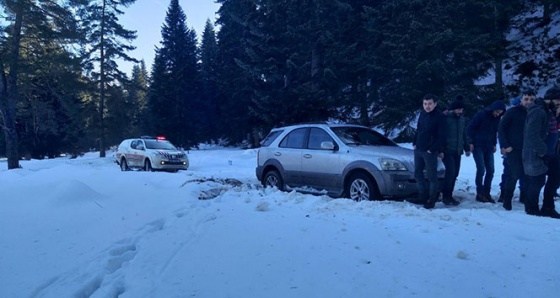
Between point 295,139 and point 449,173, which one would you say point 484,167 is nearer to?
point 449,173

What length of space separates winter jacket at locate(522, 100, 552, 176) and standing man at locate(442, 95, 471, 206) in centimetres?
137

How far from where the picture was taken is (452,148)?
22.3 feet

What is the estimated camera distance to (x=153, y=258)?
143 inches

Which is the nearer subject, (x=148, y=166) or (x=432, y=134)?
(x=432, y=134)

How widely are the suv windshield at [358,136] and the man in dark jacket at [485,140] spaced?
169cm

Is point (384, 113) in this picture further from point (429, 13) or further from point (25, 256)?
point (25, 256)

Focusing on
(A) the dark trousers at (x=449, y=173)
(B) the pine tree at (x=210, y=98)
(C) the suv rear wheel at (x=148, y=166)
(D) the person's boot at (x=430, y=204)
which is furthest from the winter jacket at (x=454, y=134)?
(B) the pine tree at (x=210, y=98)

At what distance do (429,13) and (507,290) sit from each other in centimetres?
1709

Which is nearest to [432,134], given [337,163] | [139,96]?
[337,163]

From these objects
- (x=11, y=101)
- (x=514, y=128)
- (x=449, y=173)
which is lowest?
(x=449, y=173)

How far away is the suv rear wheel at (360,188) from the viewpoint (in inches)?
269

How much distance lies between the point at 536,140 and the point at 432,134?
4.75 ft

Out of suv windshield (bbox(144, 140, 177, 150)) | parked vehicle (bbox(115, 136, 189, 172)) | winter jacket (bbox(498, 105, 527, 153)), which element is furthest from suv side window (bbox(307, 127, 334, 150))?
suv windshield (bbox(144, 140, 177, 150))

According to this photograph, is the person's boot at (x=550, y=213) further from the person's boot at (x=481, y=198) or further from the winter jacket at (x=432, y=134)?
the winter jacket at (x=432, y=134)
